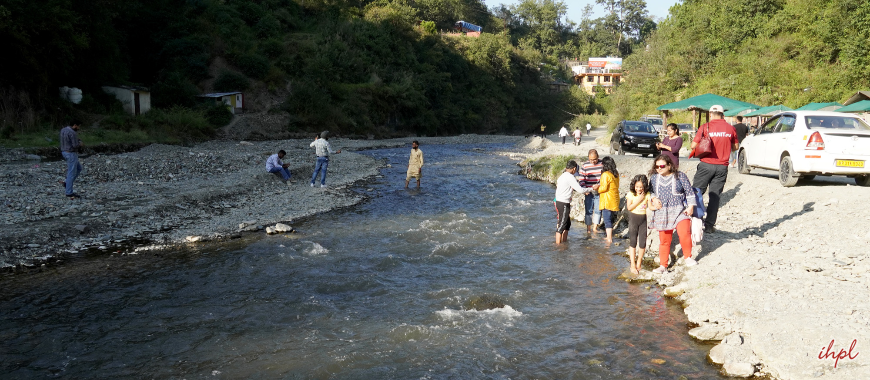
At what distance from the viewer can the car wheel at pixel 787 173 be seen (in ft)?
36.9

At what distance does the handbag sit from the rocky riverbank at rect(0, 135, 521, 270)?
28.1 feet

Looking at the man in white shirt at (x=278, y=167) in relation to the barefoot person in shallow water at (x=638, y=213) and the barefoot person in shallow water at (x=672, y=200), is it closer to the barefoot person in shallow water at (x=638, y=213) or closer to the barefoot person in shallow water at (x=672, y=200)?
the barefoot person in shallow water at (x=638, y=213)

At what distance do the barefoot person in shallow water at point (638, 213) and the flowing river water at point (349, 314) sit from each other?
1.84 feet

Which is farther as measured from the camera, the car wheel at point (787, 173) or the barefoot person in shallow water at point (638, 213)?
the car wheel at point (787, 173)

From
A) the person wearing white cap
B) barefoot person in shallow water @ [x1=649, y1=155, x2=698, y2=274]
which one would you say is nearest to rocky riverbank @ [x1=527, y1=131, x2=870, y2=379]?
barefoot person in shallow water @ [x1=649, y1=155, x2=698, y2=274]

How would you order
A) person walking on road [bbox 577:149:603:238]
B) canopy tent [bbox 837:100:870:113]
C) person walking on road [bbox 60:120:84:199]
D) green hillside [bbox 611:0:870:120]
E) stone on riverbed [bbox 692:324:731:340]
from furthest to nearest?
green hillside [bbox 611:0:870:120] < canopy tent [bbox 837:100:870:113] < person walking on road [bbox 60:120:84:199] < person walking on road [bbox 577:149:603:238] < stone on riverbed [bbox 692:324:731:340]

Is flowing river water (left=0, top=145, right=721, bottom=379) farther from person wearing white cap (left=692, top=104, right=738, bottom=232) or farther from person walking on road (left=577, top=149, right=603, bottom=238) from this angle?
person wearing white cap (left=692, top=104, right=738, bottom=232)

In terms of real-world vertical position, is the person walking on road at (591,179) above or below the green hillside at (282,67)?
below

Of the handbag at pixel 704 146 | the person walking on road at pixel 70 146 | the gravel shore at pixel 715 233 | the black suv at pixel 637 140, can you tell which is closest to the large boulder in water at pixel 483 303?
the gravel shore at pixel 715 233

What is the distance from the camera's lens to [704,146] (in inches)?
348

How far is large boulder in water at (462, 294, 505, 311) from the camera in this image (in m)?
7.41

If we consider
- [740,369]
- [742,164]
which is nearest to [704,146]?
[740,369]

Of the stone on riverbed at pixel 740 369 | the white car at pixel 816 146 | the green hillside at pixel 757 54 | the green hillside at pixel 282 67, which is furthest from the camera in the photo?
the green hillside at pixel 757 54

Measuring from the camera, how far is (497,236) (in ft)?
38.1
